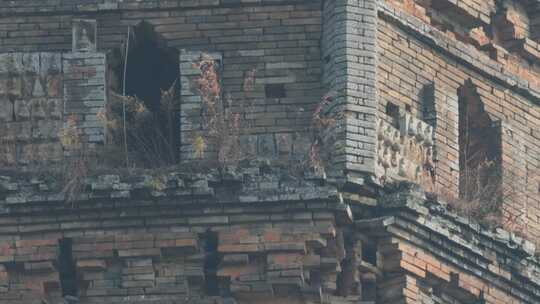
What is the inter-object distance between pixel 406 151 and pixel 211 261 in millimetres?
2298

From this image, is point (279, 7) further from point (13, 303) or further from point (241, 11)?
point (13, 303)

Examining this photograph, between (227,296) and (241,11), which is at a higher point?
(241,11)

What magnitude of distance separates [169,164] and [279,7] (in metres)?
1.91

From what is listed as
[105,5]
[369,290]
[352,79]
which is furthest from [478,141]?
[105,5]

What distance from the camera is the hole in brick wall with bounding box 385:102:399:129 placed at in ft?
134

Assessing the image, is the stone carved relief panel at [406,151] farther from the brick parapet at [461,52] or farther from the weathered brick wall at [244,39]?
the brick parapet at [461,52]

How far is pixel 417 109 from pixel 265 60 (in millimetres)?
1573

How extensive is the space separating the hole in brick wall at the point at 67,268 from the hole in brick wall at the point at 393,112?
333 centimetres

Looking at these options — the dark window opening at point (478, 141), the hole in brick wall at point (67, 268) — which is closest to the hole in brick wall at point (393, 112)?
the dark window opening at point (478, 141)

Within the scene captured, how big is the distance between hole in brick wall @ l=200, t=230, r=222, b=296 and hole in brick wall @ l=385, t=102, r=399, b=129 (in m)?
2.27

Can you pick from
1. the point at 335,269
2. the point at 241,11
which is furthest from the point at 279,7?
the point at 335,269

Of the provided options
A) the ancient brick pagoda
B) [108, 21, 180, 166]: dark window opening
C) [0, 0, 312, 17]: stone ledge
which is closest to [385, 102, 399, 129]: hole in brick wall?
the ancient brick pagoda

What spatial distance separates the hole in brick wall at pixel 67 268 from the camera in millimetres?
39875

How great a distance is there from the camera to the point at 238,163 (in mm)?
39906
